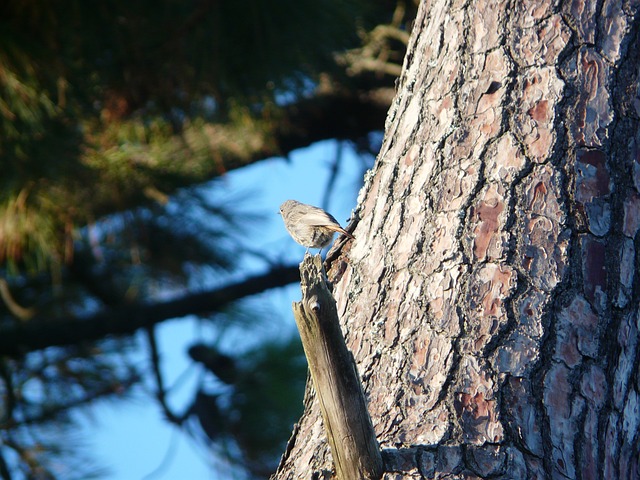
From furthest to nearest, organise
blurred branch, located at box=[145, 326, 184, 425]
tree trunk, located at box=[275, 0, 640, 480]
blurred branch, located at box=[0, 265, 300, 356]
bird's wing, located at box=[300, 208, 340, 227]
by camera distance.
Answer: blurred branch, located at box=[145, 326, 184, 425] → blurred branch, located at box=[0, 265, 300, 356] → bird's wing, located at box=[300, 208, 340, 227] → tree trunk, located at box=[275, 0, 640, 480]

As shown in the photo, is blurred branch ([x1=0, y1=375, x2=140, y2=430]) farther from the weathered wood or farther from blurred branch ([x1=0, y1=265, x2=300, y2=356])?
the weathered wood

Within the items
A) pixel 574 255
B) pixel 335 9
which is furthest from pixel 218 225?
pixel 574 255

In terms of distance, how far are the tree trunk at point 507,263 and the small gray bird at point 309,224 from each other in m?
0.12

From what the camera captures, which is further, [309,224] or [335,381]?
[309,224]

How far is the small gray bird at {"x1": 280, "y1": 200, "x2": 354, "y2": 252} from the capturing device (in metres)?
1.67

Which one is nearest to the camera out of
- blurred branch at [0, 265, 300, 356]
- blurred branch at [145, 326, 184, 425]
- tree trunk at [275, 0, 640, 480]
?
tree trunk at [275, 0, 640, 480]

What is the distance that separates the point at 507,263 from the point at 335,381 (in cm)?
38

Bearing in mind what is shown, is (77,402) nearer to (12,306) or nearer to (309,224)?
(12,306)

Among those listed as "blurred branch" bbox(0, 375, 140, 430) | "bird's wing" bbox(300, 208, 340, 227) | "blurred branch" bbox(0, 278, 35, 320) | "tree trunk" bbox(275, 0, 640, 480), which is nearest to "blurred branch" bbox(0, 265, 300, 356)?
"blurred branch" bbox(0, 278, 35, 320)

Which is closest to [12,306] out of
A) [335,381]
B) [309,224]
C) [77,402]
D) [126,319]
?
[77,402]

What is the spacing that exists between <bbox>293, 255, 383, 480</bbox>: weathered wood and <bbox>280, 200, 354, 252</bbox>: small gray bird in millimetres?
443

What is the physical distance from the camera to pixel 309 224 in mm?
1757

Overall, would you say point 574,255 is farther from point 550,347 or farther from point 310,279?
point 310,279

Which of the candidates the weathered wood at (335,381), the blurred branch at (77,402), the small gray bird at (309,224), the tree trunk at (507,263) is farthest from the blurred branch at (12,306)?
the weathered wood at (335,381)
